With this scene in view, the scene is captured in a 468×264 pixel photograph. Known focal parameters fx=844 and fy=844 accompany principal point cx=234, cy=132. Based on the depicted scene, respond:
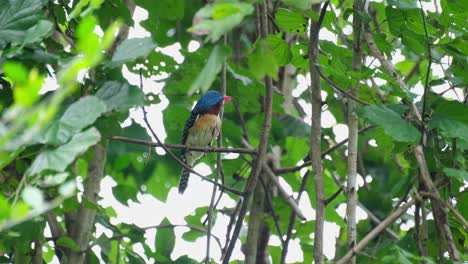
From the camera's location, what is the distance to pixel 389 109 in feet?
11.2

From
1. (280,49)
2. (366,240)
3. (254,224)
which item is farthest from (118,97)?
(254,224)

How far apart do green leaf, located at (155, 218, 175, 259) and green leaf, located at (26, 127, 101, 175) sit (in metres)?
2.21

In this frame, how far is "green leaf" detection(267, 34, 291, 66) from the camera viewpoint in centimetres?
354

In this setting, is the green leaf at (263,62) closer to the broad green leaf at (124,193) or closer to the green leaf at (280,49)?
the green leaf at (280,49)

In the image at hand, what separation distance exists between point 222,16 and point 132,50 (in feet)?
3.13

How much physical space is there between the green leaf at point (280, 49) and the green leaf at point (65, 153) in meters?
1.36

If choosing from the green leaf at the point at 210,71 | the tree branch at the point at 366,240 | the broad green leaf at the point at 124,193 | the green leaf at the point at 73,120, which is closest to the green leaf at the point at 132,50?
the green leaf at the point at 73,120

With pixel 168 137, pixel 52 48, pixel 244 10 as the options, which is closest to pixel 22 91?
pixel 244 10

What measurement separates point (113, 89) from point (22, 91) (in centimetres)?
147

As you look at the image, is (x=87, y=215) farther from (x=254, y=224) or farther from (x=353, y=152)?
(x=353, y=152)

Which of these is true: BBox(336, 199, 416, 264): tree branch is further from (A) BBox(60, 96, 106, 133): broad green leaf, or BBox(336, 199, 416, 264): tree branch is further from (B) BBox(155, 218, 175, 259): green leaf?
(B) BBox(155, 218, 175, 259): green leaf

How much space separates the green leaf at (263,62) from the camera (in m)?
2.12

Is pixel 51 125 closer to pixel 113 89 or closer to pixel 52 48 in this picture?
pixel 113 89

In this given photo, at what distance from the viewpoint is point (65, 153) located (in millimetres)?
2309
